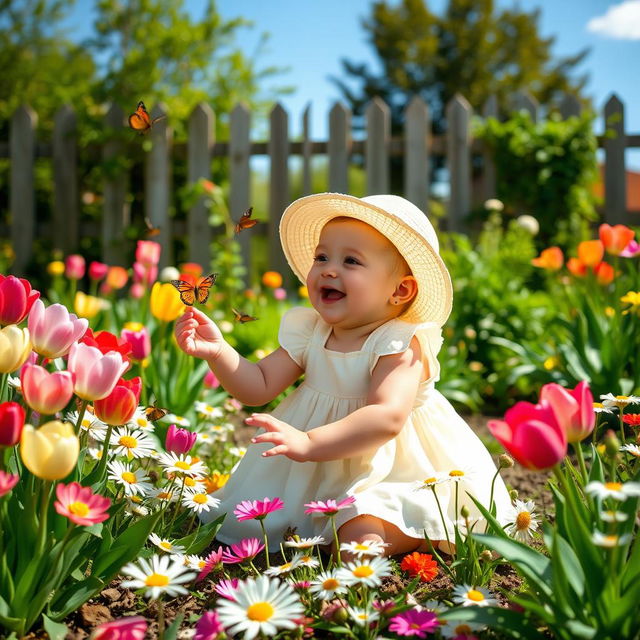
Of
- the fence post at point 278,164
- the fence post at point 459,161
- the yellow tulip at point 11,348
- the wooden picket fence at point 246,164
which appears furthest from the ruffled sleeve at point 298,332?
the fence post at point 459,161

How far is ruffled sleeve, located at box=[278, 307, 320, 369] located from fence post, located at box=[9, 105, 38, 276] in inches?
201

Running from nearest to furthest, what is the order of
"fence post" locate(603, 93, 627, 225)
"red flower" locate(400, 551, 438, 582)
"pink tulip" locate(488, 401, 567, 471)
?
"pink tulip" locate(488, 401, 567, 471)
"red flower" locate(400, 551, 438, 582)
"fence post" locate(603, 93, 627, 225)

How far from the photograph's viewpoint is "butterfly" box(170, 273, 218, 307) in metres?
1.70

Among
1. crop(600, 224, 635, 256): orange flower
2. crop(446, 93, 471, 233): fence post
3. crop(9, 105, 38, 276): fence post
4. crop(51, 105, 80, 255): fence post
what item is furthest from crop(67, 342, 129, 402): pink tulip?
crop(9, 105, 38, 276): fence post

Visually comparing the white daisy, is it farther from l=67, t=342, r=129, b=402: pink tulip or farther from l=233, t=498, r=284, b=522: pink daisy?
l=67, t=342, r=129, b=402: pink tulip

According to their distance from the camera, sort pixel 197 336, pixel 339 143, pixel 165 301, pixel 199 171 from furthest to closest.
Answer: pixel 199 171 → pixel 339 143 → pixel 165 301 → pixel 197 336

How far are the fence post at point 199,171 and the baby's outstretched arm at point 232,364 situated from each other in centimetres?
418

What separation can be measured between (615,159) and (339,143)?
229cm

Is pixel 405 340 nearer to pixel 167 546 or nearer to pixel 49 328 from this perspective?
pixel 167 546

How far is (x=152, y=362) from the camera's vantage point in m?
2.64

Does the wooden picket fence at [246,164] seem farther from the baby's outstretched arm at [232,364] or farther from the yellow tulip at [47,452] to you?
the yellow tulip at [47,452]

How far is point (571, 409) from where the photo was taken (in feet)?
3.75

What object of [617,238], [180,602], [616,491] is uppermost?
[617,238]

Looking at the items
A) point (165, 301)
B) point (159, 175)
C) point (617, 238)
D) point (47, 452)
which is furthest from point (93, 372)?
point (159, 175)
